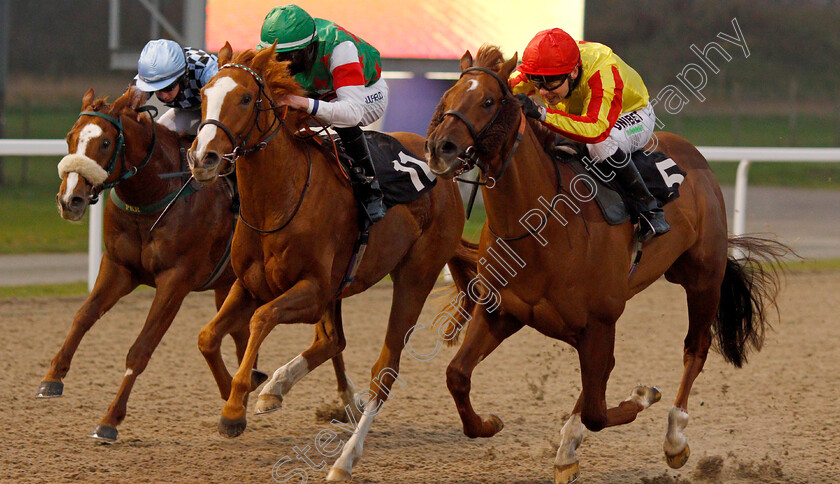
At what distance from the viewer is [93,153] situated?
4121mm

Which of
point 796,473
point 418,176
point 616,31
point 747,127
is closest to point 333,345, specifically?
point 418,176

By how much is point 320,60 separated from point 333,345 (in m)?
1.14

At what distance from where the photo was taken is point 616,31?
98.9 ft

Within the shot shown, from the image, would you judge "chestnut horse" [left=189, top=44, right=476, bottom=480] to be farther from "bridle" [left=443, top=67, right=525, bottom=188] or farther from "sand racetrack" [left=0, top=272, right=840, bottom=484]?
"bridle" [left=443, top=67, right=525, bottom=188]

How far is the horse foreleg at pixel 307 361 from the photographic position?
12.1ft

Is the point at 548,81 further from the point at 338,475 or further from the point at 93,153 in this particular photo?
the point at 93,153

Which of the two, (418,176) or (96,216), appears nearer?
(418,176)

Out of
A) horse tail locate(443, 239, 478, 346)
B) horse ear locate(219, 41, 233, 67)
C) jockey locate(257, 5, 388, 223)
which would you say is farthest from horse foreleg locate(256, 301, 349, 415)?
horse ear locate(219, 41, 233, 67)

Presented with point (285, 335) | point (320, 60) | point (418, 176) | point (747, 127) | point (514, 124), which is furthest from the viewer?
point (747, 127)

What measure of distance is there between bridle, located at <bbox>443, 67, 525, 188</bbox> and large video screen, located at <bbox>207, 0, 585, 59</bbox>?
7.63 m

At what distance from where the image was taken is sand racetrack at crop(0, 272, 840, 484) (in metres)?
4.21

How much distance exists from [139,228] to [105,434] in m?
0.86

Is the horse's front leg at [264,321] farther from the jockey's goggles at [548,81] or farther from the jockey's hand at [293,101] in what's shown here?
the jockey's goggles at [548,81]

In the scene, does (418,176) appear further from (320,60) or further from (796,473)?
(796,473)
